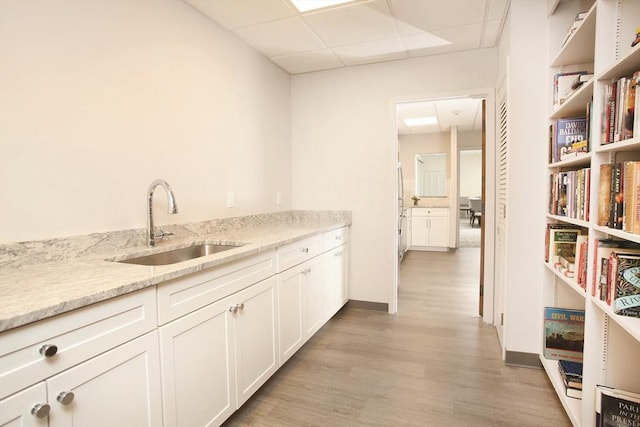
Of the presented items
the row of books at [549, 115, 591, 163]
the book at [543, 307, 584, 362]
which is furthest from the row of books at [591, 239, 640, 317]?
the book at [543, 307, 584, 362]

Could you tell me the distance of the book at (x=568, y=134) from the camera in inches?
76.5

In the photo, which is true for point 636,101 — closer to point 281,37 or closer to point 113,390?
point 113,390

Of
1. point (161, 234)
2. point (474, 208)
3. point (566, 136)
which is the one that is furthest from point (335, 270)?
point (474, 208)

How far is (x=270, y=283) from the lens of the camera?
2020mm

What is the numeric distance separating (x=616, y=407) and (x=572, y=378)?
42cm

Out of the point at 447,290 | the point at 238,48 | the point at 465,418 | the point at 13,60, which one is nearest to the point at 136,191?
the point at 13,60

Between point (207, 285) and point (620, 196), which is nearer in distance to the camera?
point (620, 196)

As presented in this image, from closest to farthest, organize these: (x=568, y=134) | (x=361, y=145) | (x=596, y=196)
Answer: (x=596, y=196) → (x=568, y=134) → (x=361, y=145)

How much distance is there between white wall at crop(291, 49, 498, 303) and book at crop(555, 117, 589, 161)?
1.24 metres

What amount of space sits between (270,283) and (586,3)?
7.98 ft

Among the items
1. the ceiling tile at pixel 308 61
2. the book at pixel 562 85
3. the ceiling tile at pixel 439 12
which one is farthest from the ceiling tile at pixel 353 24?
the book at pixel 562 85

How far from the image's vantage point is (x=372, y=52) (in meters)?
3.07

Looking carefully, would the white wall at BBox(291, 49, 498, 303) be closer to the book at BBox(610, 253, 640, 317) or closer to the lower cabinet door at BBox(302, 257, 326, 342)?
the lower cabinet door at BBox(302, 257, 326, 342)

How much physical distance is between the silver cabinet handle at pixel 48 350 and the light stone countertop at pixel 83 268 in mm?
84
